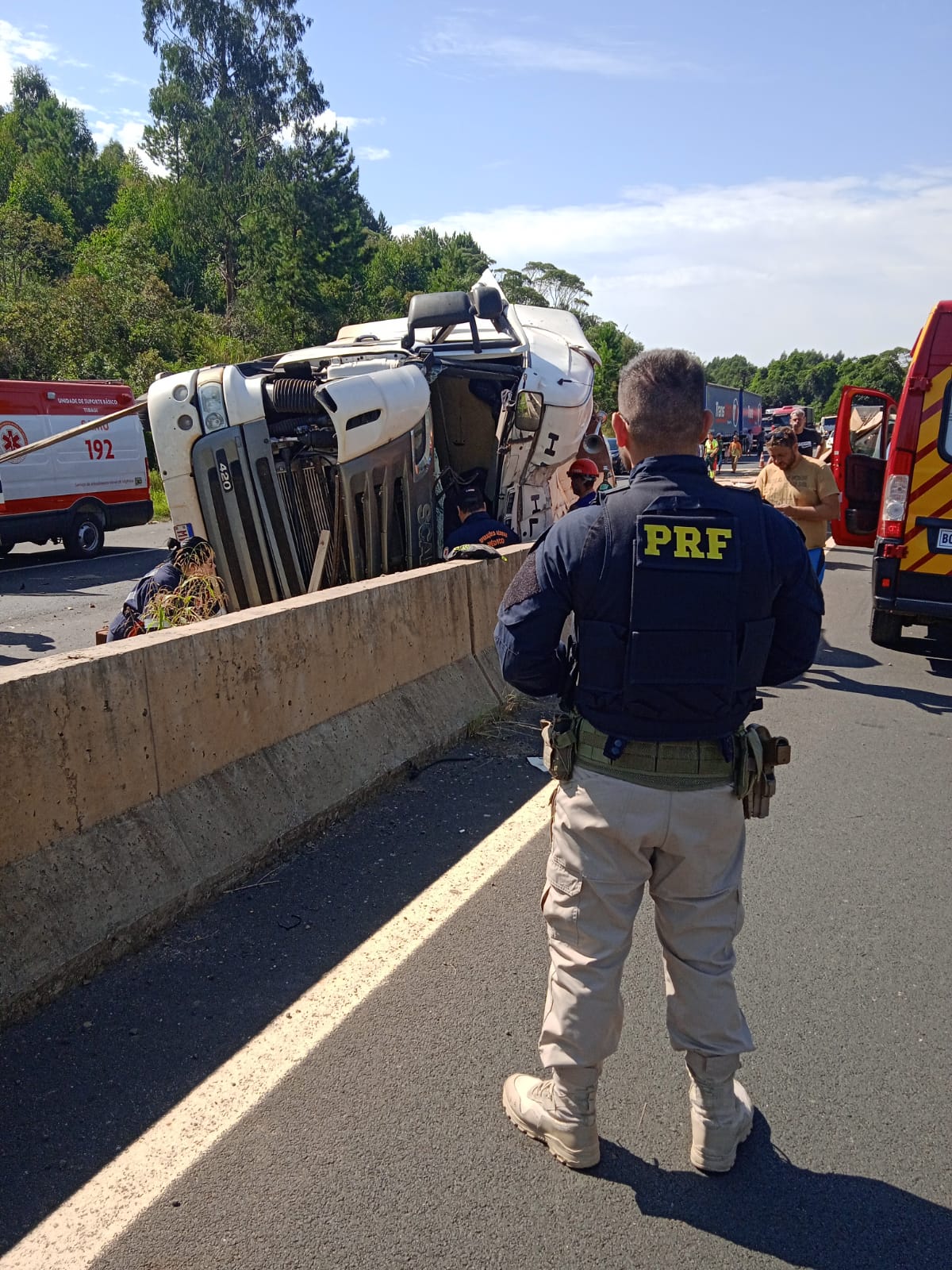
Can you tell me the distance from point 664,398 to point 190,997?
2.32m

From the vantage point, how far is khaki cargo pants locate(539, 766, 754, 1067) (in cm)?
251

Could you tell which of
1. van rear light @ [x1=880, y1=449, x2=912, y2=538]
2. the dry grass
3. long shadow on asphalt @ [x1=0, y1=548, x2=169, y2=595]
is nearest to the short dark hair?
the dry grass

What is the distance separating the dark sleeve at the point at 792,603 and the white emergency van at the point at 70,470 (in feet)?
43.9

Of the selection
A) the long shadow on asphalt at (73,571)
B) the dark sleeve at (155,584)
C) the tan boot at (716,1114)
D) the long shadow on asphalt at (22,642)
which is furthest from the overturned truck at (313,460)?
the long shadow on asphalt at (73,571)

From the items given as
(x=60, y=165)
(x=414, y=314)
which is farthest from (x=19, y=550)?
(x=60, y=165)

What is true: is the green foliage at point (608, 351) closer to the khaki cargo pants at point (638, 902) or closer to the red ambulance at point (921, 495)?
the red ambulance at point (921, 495)

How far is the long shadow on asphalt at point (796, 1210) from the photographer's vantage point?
7.75 ft

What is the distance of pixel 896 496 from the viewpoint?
26.9 feet

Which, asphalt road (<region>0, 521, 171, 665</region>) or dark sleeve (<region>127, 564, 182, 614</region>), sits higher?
dark sleeve (<region>127, 564, 182, 614</region>)

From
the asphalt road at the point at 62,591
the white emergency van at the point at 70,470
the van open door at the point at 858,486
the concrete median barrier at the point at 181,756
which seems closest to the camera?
the concrete median barrier at the point at 181,756

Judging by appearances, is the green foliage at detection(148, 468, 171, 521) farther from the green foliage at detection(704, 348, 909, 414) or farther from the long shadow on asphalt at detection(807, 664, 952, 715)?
the green foliage at detection(704, 348, 909, 414)

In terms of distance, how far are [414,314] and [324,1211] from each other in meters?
7.02

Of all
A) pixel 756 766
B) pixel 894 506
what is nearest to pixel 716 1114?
pixel 756 766

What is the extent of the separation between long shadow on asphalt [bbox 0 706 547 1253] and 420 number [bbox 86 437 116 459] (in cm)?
1308
